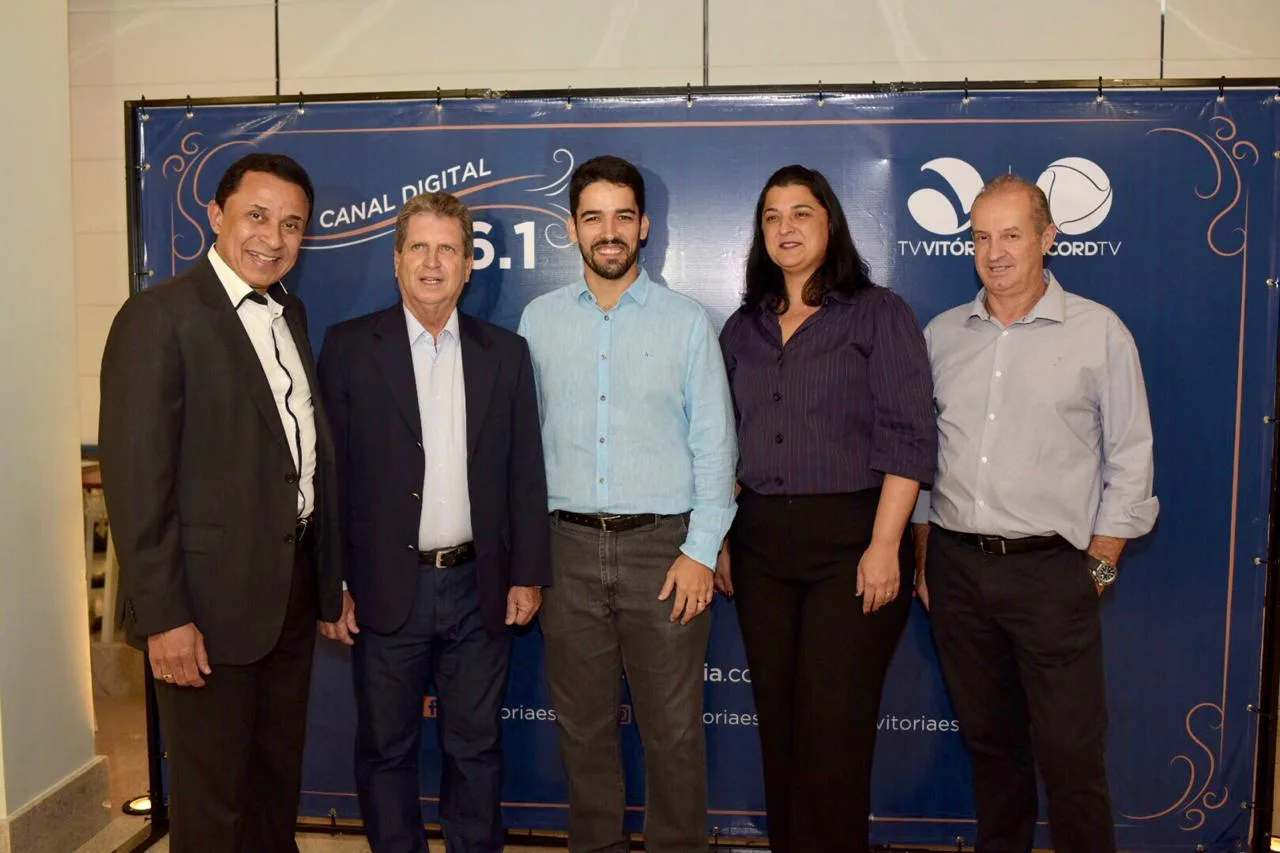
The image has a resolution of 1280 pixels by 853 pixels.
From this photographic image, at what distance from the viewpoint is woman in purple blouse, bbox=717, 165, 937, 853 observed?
7.63 feet

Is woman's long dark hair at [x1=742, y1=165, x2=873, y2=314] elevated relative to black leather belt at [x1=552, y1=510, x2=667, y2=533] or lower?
elevated

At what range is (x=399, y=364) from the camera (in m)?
2.41

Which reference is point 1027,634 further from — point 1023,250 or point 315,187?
point 315,187

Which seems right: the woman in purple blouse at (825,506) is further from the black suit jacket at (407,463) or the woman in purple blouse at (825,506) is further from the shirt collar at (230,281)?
the shirt collar at (230,281)

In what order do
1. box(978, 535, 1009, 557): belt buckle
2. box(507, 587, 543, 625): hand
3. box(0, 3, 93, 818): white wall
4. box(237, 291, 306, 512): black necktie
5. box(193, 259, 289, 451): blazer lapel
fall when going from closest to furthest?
box(193, 259, 289, 451): blazer lapel < box(237, 291, 306, 512): black necktie < box(978, 535, 1009, 557): belt buckle < box(507, 587, 543, 625): hand < box(0, 3, 93, 818): white wall

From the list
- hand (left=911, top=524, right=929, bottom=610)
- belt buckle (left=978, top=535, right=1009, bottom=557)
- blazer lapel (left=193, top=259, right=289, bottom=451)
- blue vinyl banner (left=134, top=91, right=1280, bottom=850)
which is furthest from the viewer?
blue vinyl banner (left=134, top=91, right=1280, bottom=850)

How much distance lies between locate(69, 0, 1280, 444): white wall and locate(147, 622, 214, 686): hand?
250 cm

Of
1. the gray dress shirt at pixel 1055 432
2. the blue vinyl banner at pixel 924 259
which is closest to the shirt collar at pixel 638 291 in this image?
the blue vinyl banner at pixel 924 259

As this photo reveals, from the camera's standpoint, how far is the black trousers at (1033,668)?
7.79ft

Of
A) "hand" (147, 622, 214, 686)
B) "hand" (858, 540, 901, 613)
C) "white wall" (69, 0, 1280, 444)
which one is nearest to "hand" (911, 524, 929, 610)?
"hand" (858, 540, 901, 613)

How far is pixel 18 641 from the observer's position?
2768mm

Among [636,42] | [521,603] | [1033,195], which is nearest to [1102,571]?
[1033,195]

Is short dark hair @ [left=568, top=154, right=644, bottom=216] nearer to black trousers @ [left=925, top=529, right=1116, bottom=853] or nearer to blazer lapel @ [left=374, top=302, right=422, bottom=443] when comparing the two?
blazer lapel @ [left=374, top=302, right=422, bottom=443]

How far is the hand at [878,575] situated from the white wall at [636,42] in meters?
2.10
